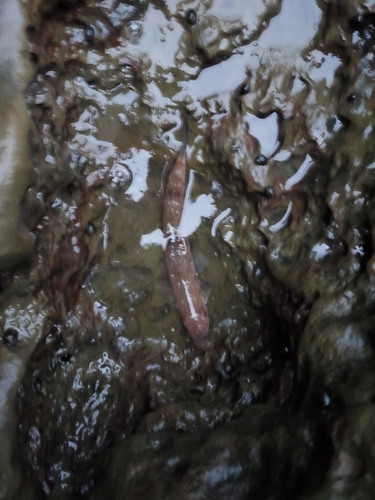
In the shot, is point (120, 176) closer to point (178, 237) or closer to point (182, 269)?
point (178, 237)

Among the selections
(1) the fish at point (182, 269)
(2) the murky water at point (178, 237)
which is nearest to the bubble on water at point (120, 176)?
(2) the murky water at point (178, 237)

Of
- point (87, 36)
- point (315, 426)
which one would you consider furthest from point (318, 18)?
point (315, 426)

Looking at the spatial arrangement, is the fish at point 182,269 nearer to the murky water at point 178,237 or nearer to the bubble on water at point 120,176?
the murky water at point 178,237

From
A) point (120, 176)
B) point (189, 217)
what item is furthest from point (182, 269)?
point (120, 176)

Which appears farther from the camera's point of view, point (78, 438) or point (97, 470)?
point (78, 438)

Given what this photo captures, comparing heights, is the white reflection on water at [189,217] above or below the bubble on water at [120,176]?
below

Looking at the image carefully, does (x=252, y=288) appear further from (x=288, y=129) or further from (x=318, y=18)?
(x=318, y=18)

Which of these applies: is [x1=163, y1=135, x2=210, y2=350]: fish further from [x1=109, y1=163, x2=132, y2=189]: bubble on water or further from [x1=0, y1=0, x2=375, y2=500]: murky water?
[x1=109, y1=163, x2=132, y2=189]: bubble on water
